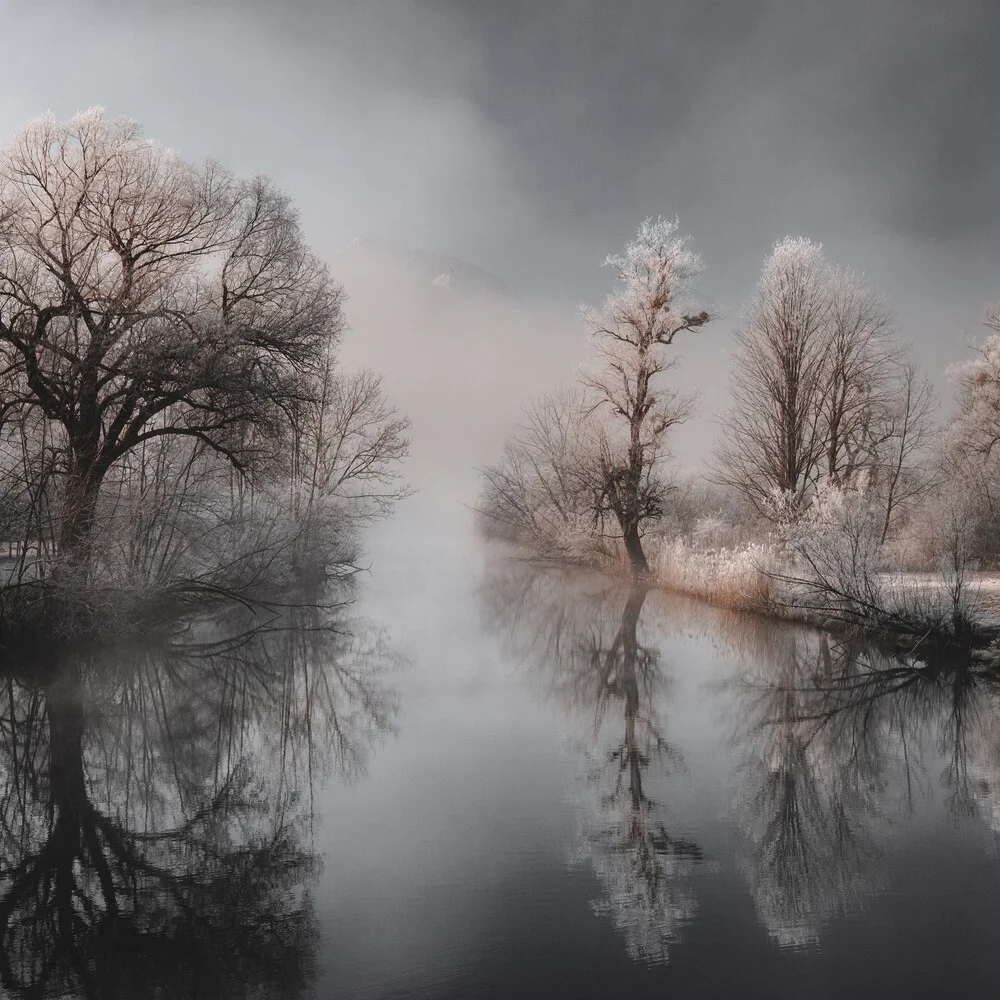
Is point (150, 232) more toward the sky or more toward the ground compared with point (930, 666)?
more toward the sky

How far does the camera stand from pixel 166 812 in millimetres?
5840

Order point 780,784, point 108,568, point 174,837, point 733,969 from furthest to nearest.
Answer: point 108,568 < point 780,784 < point 174,837 < point 733,969

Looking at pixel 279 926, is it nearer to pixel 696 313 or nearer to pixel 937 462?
pixel 696 313

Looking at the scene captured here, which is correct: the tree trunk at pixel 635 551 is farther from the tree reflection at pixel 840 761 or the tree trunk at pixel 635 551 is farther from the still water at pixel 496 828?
the still water at pixel 496 828

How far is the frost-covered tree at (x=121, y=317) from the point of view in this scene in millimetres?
11594

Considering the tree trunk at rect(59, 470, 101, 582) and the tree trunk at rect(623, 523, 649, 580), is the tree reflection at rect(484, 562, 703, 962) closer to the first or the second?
the tree trunk at rect(623, 523, 649, 580)

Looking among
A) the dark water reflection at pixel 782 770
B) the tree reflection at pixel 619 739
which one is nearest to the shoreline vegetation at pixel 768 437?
the tree reflection at pixel 619 739

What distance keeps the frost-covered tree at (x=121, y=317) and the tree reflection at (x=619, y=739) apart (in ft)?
17.4

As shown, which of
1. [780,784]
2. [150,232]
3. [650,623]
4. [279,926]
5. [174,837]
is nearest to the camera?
[279,926]

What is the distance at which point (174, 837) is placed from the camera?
540cm

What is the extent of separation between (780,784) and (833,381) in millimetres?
14902

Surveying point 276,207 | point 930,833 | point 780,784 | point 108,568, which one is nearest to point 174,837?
point 780,784

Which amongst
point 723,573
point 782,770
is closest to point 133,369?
point 782,770

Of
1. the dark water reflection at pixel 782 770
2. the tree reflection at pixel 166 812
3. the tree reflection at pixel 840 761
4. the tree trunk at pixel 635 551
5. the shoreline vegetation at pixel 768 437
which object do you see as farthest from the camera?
the tree trunk at pixel 635 551
